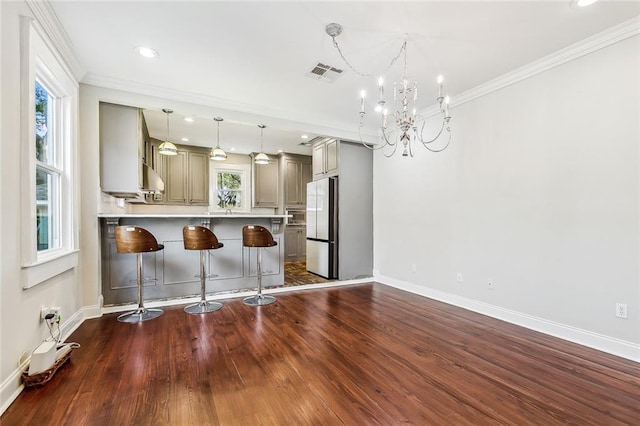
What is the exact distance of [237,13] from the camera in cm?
221

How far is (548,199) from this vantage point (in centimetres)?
283

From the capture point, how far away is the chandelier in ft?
7.79

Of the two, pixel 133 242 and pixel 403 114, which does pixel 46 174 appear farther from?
pixel 403 114

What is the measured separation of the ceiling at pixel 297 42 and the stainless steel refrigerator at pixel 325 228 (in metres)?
1.63

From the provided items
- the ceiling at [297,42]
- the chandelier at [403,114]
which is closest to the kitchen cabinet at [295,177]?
the chandelier at [403,114]

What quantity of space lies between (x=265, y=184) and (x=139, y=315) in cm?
433

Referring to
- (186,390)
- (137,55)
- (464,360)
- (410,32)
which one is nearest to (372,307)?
(464,360)

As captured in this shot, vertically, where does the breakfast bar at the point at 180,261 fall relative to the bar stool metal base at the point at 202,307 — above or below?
above

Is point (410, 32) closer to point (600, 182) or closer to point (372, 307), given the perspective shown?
point (600, 182)

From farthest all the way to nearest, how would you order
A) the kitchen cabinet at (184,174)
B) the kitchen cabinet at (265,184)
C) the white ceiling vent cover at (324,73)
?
the kitchen cabinet at (265,184), the kitchen cabinet at (184,174), the white ceiling vent cover at (324,73)

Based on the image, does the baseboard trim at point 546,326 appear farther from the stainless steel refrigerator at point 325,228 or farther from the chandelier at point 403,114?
the chandelier at point 403,114

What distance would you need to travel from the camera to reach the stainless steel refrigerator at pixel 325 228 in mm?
4980

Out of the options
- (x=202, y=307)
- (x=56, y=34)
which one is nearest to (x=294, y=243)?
(x=202, y=307)

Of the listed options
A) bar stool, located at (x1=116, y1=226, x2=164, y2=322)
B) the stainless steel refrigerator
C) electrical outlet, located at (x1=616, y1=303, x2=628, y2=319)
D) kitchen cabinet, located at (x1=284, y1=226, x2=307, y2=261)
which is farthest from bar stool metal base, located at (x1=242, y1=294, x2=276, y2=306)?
electrical outlet, located at (x1=616, y1=303, x2=628, y2=319)
